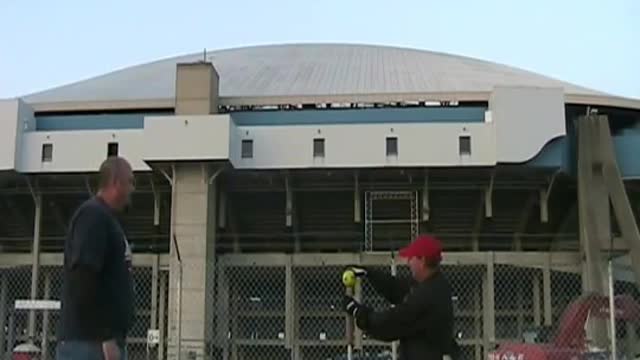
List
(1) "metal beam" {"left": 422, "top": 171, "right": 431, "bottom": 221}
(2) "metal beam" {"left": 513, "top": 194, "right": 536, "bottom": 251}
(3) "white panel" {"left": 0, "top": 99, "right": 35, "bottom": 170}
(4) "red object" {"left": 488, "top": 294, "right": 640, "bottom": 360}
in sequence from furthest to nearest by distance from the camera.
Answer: (2) "metal beam" {"left": 513, "top": 194, "right": 536, "bottom": 251}, (1) "metal beam" {"left": 422, "top": 171, "right": 431, "bottom": 221}, (3) "white panel" {"left": 0, "top": 99, "right": 35, "bottom": 170}, (4) "red object" {"left": 488, "top": 294, "right": 640, "bottom": 360}

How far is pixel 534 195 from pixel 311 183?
913 centimetres

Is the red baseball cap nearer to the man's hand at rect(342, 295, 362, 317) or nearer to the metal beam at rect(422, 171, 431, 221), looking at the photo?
the man's hand at rect(342, 295, 362, 317)

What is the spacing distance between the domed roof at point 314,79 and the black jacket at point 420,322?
100 feet

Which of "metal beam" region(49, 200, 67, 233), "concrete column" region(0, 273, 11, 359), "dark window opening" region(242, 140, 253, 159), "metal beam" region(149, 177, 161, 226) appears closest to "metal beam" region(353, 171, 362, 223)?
"dark window opening" region(242, 140, 253, 159)

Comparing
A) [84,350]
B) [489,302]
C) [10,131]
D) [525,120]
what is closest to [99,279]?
[84,350]

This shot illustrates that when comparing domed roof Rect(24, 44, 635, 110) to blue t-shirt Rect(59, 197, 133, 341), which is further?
domed roof Rect(24, 44, 635, 110)

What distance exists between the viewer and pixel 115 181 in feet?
16.4

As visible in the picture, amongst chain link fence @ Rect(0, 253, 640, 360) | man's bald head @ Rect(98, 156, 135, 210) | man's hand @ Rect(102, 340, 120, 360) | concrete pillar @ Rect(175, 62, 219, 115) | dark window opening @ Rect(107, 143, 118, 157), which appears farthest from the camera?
dark window opening @ Rect(107, 143, 118, 157)

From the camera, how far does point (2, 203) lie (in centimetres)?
4072

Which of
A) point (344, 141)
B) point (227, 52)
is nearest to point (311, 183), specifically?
point (344, 141)

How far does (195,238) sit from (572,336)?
17.4 m

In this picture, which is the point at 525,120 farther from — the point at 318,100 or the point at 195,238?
the point at 195,238

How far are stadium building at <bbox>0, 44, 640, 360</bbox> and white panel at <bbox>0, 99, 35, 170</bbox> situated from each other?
53 mm

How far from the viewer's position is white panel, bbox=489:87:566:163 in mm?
33656
